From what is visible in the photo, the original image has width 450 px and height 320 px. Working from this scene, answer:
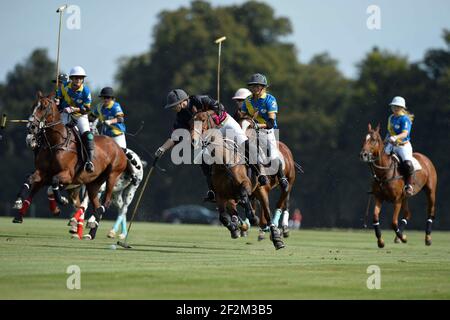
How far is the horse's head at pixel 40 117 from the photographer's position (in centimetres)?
2127

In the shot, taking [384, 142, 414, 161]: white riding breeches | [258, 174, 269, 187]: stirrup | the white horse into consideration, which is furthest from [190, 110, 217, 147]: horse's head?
[384, 142, 414, 161]: white riding breeches

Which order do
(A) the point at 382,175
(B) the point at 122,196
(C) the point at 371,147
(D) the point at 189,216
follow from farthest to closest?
(D) the point at 189,216
(B) the point at 122,196
(A) the point at 382,175
(C) the point at 371,147

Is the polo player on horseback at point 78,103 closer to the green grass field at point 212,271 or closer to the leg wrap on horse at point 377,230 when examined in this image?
the green grass field at point 212,271

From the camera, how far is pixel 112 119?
25.3 metres

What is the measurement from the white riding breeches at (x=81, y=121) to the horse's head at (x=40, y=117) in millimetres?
1116

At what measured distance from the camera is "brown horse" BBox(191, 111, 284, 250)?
Answer: 19444 mm

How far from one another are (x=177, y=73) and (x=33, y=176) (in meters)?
53.8

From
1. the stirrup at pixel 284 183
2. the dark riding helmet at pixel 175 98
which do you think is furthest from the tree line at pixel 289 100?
the dark riding helmet at pixel 175 98

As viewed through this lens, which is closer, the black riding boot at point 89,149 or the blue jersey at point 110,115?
the black riding boot at point 89,149

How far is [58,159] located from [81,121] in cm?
137

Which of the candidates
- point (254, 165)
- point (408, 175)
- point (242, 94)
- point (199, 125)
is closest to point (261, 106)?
point (242, 94)

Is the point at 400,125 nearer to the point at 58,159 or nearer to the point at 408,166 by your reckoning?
the point at 408,166
